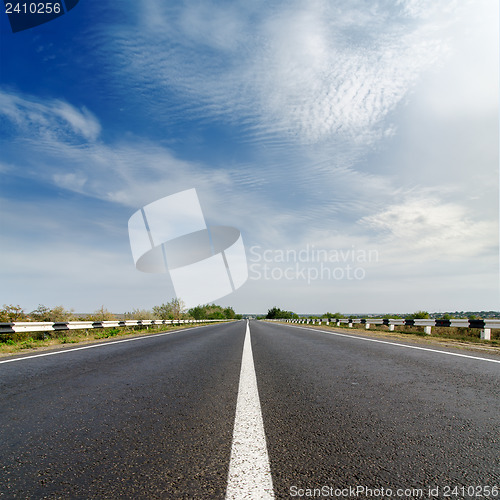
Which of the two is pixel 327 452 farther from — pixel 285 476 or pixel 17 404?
pixel 17 404

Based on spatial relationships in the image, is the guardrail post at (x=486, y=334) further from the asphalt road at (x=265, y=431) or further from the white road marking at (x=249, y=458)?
the white road marking at (x=249, y=458)

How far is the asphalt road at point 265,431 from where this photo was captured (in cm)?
190

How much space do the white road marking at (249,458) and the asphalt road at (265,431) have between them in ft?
0.18

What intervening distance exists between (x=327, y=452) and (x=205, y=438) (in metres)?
0.94

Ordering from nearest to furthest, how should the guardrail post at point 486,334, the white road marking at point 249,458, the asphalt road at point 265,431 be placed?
the white road marking at point 249,458 → the asphalt road at point 265,431 → the guardrail post at point 486,334

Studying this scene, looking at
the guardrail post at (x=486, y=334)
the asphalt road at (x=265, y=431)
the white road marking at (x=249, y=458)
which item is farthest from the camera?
the guardrail post at (x=486, y=334)

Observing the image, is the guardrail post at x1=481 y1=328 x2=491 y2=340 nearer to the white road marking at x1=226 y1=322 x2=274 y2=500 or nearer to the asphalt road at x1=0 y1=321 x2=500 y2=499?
the asphalt road at x1=0 y1=321 x2=500 y2=499

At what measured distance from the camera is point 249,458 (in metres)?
2.20

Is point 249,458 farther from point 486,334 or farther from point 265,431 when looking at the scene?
point 486,334

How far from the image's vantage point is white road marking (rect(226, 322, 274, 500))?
177 cm

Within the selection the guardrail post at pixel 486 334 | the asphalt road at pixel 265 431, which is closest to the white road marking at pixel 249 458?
the asphalt road at pixel 265 431

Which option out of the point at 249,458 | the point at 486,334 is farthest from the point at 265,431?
the point at 486,334

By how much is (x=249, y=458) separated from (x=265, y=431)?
0.59 meters

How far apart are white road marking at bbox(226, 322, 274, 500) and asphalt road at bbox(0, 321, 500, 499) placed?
0.06 metres
